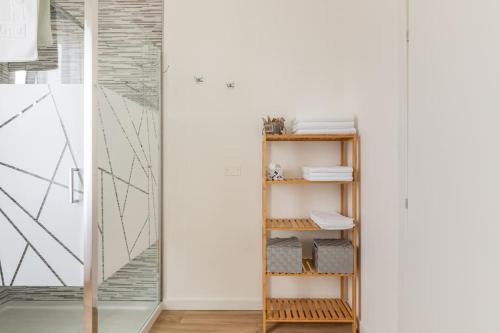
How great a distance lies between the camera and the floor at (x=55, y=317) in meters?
1.63

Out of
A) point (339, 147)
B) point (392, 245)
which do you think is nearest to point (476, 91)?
point (392, 245)

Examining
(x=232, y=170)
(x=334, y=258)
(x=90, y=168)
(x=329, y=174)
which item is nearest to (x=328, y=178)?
(x=329, y=174)

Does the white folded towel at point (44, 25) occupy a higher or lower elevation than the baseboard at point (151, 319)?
higher

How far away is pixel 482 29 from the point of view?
0.96m

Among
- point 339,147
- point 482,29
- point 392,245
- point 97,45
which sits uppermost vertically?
point 97,45

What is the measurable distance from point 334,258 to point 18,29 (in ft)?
6.97

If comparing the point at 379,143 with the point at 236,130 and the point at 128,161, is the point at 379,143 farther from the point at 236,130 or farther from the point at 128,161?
the point at 128,161

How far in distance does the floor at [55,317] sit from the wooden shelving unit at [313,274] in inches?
33.7

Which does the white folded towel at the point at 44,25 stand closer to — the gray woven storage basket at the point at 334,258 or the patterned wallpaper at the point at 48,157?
the patterned wallpaper at the point at 48,157

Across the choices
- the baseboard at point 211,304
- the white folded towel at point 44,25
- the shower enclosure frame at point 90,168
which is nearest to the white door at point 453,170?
the baseboard at point 211,304

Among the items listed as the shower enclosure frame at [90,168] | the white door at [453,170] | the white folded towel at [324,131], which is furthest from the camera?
the white folded towel at [324,131]

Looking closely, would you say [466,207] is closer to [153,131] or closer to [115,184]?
[115,184]

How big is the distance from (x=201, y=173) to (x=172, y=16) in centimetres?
125

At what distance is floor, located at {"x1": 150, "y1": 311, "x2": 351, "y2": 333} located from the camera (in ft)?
6.84
